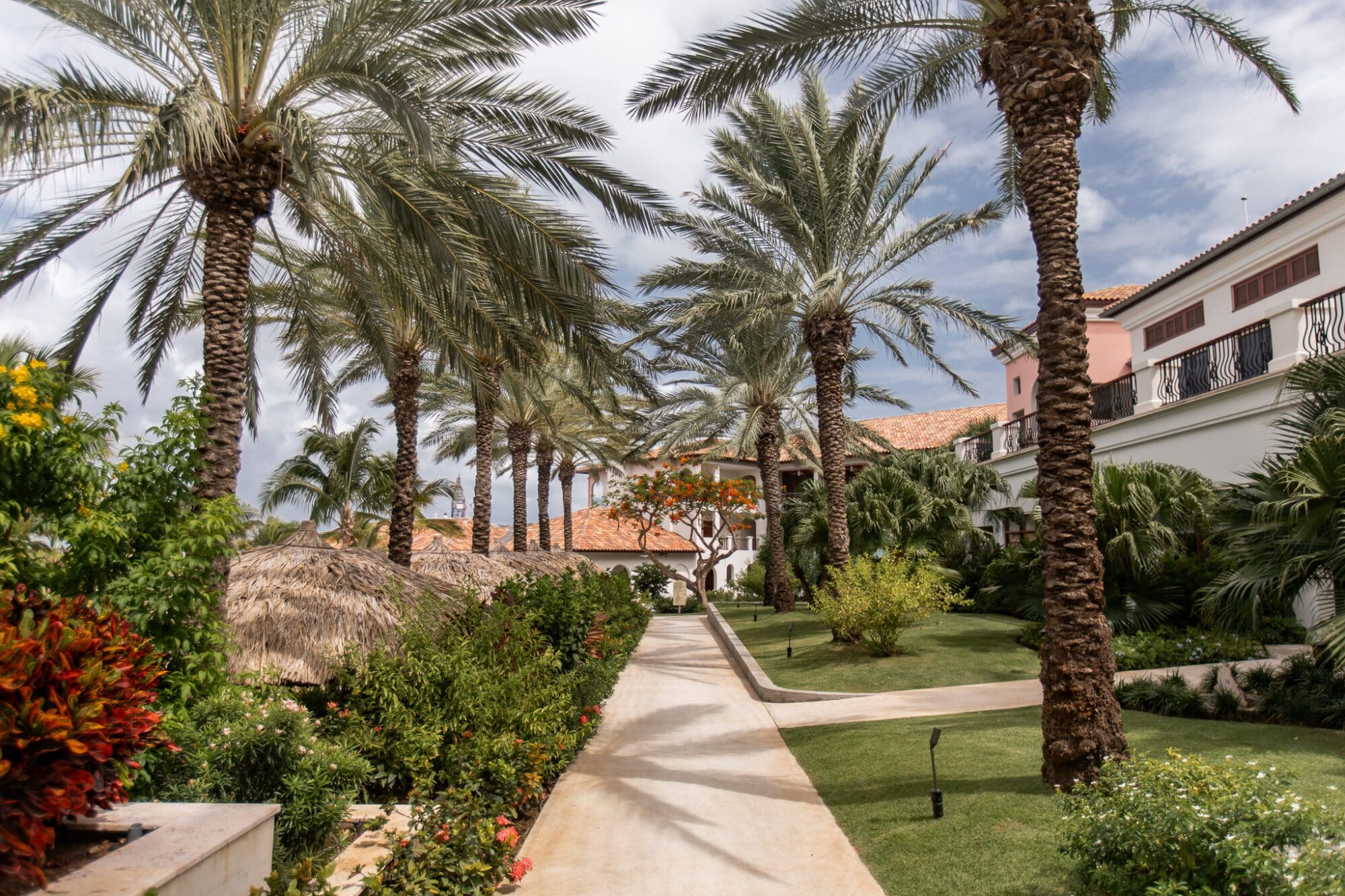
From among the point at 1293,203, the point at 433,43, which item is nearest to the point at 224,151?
the point at 433,43

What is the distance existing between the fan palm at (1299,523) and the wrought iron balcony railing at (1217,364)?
7.91 meters

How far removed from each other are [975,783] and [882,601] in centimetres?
764

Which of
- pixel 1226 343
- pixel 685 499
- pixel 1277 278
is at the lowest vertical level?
pixel 685 499

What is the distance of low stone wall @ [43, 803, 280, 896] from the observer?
3500 millimetres

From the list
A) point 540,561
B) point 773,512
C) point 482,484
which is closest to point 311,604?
point 482,484

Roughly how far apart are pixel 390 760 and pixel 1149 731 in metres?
7.40

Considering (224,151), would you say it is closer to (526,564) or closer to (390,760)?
(390,760)

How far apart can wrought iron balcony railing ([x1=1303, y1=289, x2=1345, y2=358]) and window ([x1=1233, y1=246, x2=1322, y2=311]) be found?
4544mm

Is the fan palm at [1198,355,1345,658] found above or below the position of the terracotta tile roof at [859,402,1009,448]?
below

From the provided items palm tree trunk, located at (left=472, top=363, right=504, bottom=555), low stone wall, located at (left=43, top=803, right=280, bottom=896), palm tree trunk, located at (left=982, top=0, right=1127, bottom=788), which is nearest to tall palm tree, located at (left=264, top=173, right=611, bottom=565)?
palm tree trunk, located at (left=982, top=0, right=1127, bottom=788)

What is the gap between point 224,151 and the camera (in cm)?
817

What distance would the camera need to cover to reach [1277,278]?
20.6m

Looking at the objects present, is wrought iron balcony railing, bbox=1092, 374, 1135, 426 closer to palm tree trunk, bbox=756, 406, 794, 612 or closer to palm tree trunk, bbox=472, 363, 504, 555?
palm tree trunk, bbox=756, 406, 794, 612

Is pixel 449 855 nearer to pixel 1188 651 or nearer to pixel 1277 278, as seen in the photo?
pixel 1188 651
